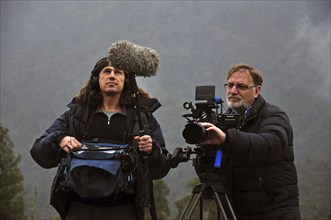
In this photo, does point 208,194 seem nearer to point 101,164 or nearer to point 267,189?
point 267,189

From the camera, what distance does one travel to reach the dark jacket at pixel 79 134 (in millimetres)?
2998

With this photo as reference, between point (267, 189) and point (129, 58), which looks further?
point (267, 189)

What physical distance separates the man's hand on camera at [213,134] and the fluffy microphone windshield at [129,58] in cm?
67

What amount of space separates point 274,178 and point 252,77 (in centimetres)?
83

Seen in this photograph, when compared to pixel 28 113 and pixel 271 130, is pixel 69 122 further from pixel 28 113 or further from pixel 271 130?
pixel 28 113

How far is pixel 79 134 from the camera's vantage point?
121 inches

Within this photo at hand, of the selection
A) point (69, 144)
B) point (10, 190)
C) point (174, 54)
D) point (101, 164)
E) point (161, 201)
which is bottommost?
point (161, 201)

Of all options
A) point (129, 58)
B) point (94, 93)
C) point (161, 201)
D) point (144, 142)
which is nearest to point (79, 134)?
point (94, 93)

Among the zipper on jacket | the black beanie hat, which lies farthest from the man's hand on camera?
the black beanie hat

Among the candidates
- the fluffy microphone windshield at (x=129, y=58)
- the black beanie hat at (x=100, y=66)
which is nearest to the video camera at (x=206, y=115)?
the fluffy microphone windshield at (x=129, y=58)

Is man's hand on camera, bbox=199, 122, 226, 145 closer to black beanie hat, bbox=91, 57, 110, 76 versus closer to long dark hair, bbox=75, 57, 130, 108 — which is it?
long dark hair, bbox=75, 57, 130, 108

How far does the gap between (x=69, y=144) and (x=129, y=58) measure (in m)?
0.69

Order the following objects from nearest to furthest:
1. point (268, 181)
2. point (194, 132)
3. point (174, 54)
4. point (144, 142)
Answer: point (194, 132) < point (144, 142) < point (268, 181) < point (174, 54)

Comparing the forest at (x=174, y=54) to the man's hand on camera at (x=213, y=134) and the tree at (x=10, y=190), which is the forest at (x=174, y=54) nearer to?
the tree at (x=10, y=190)
